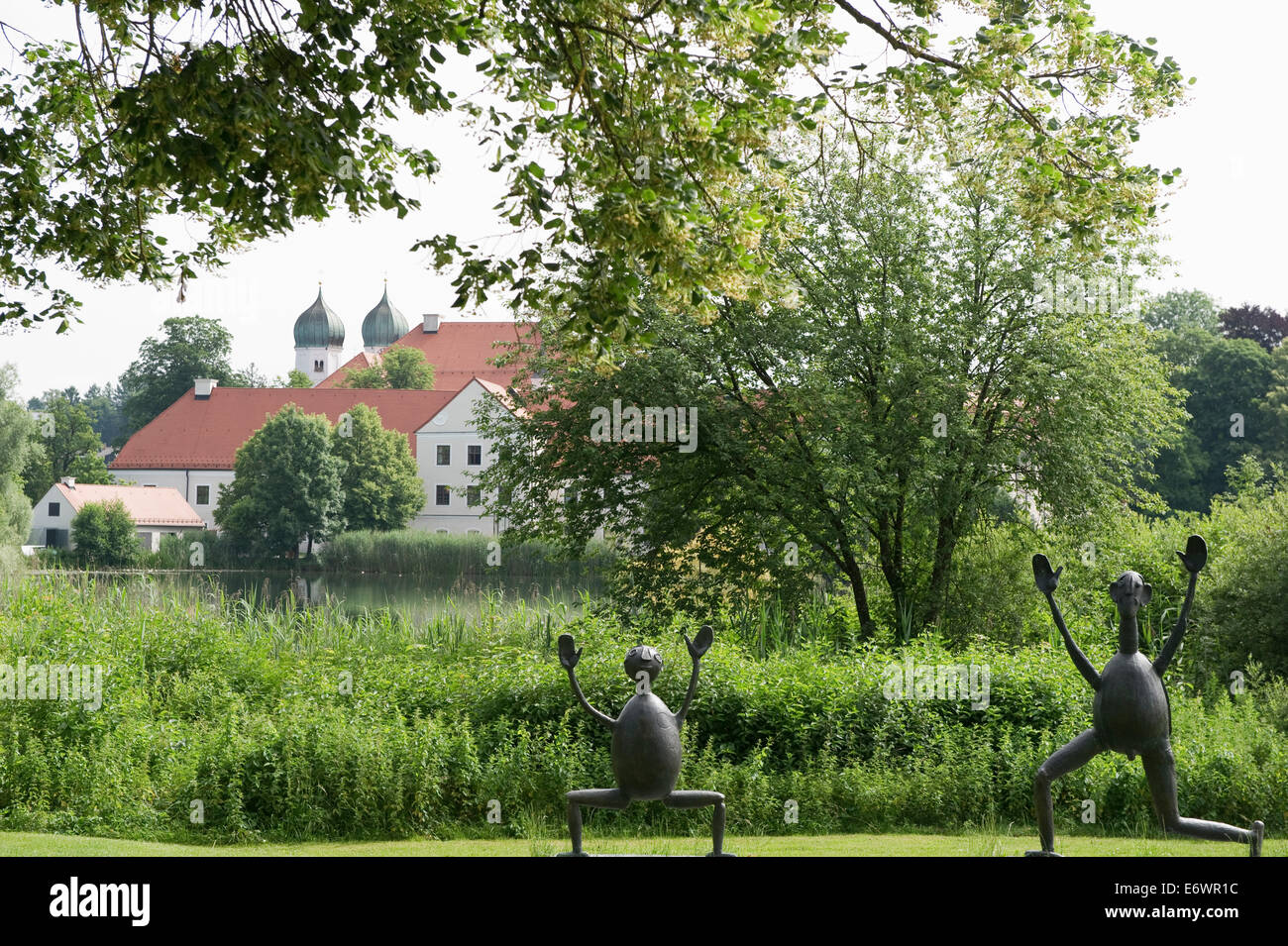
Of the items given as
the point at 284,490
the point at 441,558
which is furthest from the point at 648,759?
the point at 284,490

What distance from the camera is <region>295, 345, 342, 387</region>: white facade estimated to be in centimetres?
11912

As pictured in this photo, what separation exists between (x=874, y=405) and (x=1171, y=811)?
13644mm

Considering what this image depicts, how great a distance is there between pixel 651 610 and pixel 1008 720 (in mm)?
7684

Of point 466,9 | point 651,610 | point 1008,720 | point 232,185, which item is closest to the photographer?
point 232,185

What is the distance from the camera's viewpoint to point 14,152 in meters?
10.1

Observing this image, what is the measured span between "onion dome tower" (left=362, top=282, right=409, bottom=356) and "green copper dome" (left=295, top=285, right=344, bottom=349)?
3.48m

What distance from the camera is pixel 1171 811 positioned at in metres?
4.49

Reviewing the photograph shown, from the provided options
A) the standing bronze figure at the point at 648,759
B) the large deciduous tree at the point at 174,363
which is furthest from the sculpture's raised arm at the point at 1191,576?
the large deciduous tree at the point at 174,363

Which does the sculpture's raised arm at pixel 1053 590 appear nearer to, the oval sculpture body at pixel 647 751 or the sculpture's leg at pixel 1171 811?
the sculpture's leg at pixel 1171 811

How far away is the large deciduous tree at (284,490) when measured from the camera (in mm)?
60094

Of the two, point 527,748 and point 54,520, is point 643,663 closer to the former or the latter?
point 527,748

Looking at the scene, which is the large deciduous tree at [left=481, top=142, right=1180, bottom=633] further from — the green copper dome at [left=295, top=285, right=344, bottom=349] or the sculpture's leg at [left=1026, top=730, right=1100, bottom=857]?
the green copper dome at [left=295, top=285, right=344, bottom=349]
